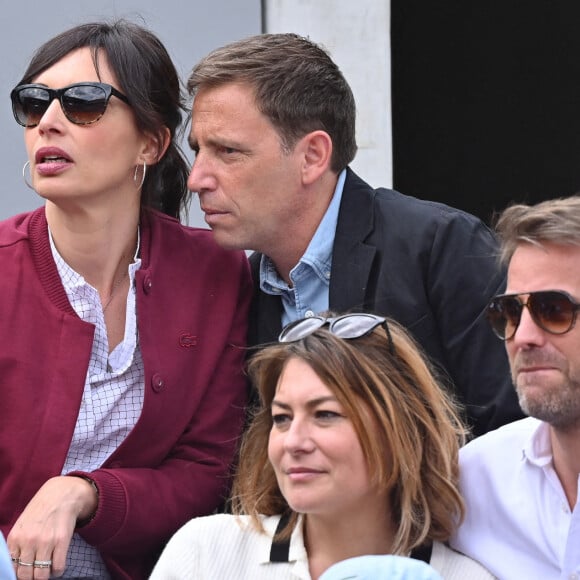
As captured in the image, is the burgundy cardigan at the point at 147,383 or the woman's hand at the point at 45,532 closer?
the woman's hand at the point at 45,532

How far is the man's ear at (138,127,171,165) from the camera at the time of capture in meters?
3.82

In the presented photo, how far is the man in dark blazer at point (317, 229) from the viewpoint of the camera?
375 cm

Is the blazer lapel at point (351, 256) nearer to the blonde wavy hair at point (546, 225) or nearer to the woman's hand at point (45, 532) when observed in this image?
the blonde wavy hair at point (546, 225)

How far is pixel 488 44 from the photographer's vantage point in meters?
6.49

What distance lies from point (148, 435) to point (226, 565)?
56cm

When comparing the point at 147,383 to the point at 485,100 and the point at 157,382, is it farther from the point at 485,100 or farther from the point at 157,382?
the point at 485,100

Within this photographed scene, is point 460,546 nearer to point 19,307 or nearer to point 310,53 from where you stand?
point 19,307

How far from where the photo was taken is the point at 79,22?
17.9ft

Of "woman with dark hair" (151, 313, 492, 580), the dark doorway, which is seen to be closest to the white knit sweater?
"woman with dark hair" (151, 313, 492, 580)

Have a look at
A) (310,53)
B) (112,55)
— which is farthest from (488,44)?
(112,55)

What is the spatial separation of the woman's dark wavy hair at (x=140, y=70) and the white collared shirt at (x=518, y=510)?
1204mm

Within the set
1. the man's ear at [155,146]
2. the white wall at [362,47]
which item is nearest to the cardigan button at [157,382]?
the man's ear at [155,146]

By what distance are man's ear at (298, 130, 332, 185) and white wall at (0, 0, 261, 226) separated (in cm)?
171

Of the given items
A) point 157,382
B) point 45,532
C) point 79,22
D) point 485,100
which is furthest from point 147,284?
point 485,100
